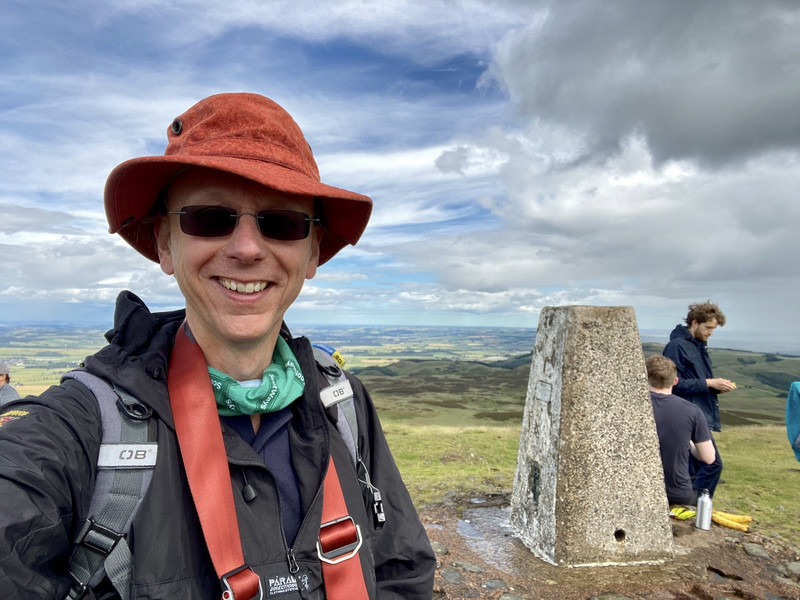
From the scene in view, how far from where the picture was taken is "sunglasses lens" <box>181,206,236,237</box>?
2131 mm

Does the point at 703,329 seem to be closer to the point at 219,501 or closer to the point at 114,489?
the point at 219,501

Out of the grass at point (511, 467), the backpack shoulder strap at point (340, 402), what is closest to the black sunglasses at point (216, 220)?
the backpack shoulder strap at point (340, 402)

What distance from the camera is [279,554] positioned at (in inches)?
79.6

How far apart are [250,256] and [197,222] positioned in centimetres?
25

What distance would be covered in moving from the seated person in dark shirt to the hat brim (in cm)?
674

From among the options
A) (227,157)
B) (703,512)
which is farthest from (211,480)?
(703,512)

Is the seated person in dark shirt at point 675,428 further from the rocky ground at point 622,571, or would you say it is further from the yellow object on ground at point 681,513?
the rocky ground at point 622,571

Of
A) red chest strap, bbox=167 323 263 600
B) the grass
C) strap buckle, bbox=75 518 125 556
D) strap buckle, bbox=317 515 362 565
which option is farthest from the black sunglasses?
the grass

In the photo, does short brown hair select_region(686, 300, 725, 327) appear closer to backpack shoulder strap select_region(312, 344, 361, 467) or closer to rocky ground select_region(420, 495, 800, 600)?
rocky ground select_region(420, 495, 800, 600)

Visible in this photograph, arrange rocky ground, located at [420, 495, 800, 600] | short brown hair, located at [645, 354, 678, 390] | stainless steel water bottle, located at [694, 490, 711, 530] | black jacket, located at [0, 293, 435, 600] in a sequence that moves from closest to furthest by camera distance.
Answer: black jacket, located at [0, 293, 435, 600] → rocky ground, located at [420, 495, 800, 600] → stainless steel water bottle, located at [694, 490, 711, 530] → short brown hair, located at [645, 354, 678, 390]

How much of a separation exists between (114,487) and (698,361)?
9.43 m

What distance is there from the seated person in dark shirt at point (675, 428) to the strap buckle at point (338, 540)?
6.92 m

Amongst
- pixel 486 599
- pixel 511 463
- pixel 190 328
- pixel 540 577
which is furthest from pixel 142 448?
pixel 511 463

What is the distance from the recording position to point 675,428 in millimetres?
7906
